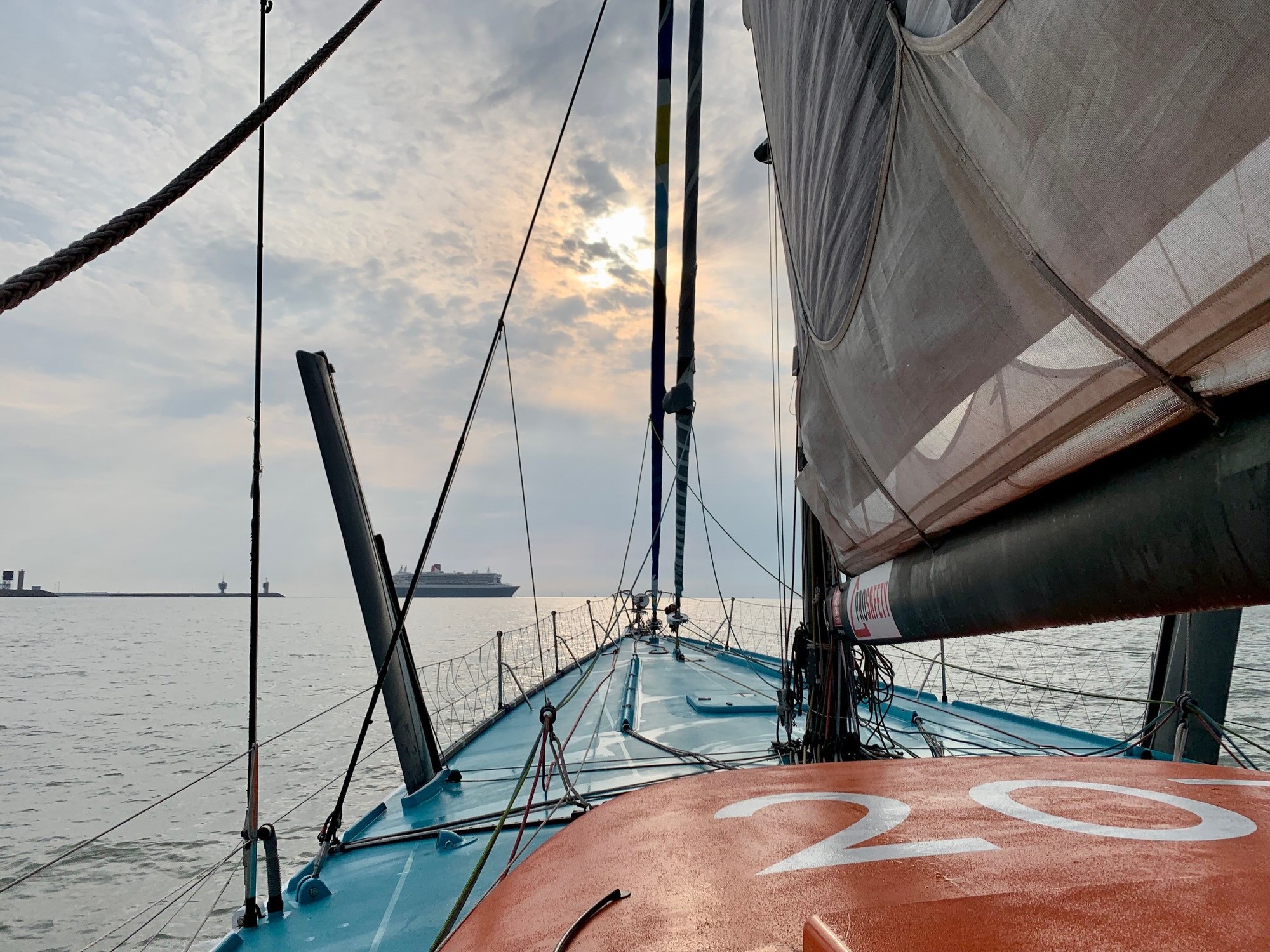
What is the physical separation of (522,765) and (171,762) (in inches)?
401

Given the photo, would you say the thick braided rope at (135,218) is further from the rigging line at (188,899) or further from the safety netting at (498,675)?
the safety netting at (498,675)

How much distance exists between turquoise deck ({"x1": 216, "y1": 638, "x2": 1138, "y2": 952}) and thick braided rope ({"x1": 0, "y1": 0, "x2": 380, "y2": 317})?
257 centimetres

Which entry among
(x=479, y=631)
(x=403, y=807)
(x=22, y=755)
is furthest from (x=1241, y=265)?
(x=479, y=631)

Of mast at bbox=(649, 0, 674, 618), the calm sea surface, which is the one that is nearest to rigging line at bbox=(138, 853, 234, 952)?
the calm sea surface

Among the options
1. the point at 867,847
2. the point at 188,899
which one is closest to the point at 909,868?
the point at 867,847

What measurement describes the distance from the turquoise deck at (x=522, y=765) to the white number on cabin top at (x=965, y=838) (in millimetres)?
1175

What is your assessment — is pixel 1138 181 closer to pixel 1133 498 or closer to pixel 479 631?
pixel 1133 498

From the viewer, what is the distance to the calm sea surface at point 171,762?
6.44m

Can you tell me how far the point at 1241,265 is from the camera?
2.72ft

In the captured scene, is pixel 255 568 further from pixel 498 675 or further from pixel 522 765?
pixel 498 675

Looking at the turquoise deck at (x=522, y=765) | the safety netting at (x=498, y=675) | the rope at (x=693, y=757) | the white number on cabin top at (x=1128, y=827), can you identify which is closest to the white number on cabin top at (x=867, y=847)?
the white number on cabin top at (x=1128, y=827)

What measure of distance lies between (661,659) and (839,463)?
1101 cm

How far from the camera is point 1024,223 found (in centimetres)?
114

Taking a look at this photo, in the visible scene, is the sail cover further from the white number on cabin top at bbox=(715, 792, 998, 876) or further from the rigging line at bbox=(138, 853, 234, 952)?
the rigging line at bbox=(138, 853, 234, 952)
